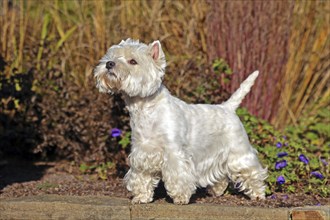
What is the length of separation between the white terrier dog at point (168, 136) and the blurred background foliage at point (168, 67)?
50.0 inches

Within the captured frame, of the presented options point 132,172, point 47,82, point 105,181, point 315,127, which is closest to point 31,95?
point 47,82

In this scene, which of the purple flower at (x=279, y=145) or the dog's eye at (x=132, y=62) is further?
the purple flower at (x=279, y=145)

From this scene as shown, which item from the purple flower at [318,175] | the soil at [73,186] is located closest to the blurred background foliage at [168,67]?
the soil at [73,186]

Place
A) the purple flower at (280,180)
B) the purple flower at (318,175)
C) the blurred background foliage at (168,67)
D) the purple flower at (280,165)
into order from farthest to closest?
the blurred background foliage at (168,67) → the purple flower at (280,165) → the purple flower at (318,175) → the purple flower at (280,180)

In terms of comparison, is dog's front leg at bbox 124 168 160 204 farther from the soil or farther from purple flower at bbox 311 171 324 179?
purple flower at bbox 311 171 324 179

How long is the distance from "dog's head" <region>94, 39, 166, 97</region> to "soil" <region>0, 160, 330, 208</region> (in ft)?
3.24

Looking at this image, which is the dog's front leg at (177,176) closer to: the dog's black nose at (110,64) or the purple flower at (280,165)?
the dog's black nose at (110,64)

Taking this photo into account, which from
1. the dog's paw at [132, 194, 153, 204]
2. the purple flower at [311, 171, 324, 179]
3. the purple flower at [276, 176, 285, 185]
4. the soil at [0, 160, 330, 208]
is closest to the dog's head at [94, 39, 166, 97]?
the dog's paw at [132, 194, 153, 204]

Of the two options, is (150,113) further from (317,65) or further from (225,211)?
(317,65)

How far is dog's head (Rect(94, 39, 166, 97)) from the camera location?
6141 mm

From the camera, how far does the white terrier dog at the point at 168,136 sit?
6199 millimetres

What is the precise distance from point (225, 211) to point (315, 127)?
337 cm

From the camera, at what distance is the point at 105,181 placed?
25.9ft

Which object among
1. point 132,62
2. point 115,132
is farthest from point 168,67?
point 132,62
